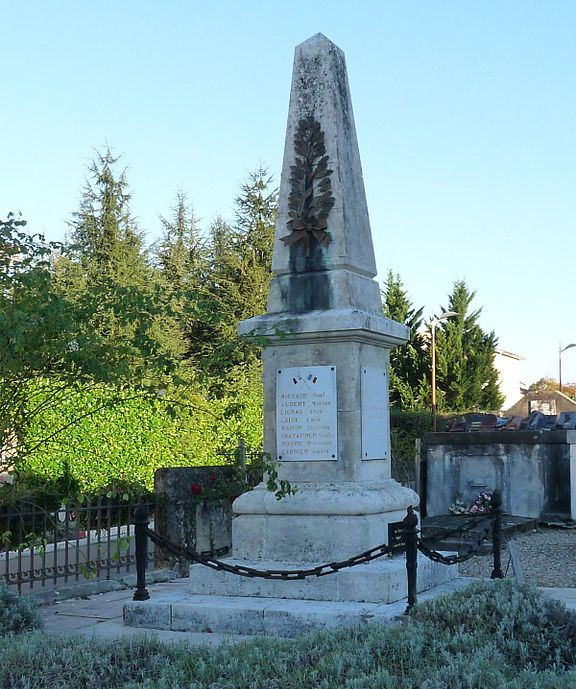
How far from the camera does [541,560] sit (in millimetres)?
12641

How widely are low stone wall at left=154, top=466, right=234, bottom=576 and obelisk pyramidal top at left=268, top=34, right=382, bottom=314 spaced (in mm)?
3279

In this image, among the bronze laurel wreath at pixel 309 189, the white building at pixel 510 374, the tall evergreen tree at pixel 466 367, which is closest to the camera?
the bronze laurel wreath at pixel 309 189

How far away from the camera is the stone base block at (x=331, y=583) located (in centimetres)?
717

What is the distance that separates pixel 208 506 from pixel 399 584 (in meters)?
4.20

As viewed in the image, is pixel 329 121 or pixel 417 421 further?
pixel 417 421

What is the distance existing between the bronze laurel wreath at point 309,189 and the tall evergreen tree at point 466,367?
32.6m

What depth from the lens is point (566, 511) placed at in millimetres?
17156

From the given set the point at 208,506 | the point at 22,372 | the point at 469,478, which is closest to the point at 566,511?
the point at 469,478

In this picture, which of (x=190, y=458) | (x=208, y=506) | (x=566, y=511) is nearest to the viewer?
(x=208, y=506)

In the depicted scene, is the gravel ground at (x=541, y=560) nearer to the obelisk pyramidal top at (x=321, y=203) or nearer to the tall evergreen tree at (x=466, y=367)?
the obelisk pyramidal top at (x=321, y=203)

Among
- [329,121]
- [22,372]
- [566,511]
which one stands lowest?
[566,511]

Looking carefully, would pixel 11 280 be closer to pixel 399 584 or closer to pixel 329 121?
pixel 329 121

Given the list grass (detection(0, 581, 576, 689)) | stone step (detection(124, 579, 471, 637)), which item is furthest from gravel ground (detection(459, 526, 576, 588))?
grass (detection(0, 581, 576, 689))

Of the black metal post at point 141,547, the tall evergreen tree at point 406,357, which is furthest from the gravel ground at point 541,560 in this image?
the tall evergreen tree at point 406,357
